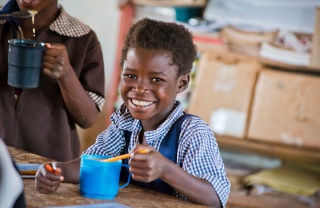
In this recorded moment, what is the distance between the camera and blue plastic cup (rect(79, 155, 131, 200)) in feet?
6.03

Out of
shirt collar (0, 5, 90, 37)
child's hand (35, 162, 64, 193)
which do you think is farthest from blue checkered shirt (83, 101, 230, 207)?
shirt collar (0, 5, 90, 37)

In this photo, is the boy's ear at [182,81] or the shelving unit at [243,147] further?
the shelving unit at [243,147]

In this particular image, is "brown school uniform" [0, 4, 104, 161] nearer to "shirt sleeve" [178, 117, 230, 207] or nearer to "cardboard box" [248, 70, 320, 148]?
Result: "shirt sleeve" [178, 117, 230, 207]

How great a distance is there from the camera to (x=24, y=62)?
2.32 meters

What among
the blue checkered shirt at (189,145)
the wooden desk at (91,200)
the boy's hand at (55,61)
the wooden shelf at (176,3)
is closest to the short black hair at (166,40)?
the blue checkered shirt at (189,145)

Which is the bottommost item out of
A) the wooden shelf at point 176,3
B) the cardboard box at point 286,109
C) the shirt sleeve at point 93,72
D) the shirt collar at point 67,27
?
the cardboard box at point 286,109

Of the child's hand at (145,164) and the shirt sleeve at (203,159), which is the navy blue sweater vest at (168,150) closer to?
the shirt sleeve at (203,159)

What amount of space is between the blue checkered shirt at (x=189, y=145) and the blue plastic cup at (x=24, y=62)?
40 centimetres

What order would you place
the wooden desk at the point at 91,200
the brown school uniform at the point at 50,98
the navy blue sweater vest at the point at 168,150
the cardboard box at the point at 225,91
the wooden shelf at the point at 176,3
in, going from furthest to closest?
the wooden shelf at the point at 176,3, the cardboard box at the point at 225,91, the brown school uniform at the point at 50,98, the navy blue sweater vest at the point at 168,150, the wooden desk at the point at 91,200

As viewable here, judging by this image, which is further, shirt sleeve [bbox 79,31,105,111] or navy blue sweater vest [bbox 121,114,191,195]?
shirt sleeve [bbox 79,31,105,111]

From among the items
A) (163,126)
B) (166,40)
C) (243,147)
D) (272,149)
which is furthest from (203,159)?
(243,147)

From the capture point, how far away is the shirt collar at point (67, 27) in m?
2.58

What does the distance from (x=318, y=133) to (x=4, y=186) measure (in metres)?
3.60

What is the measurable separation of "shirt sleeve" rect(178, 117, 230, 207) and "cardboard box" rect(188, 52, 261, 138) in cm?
248
